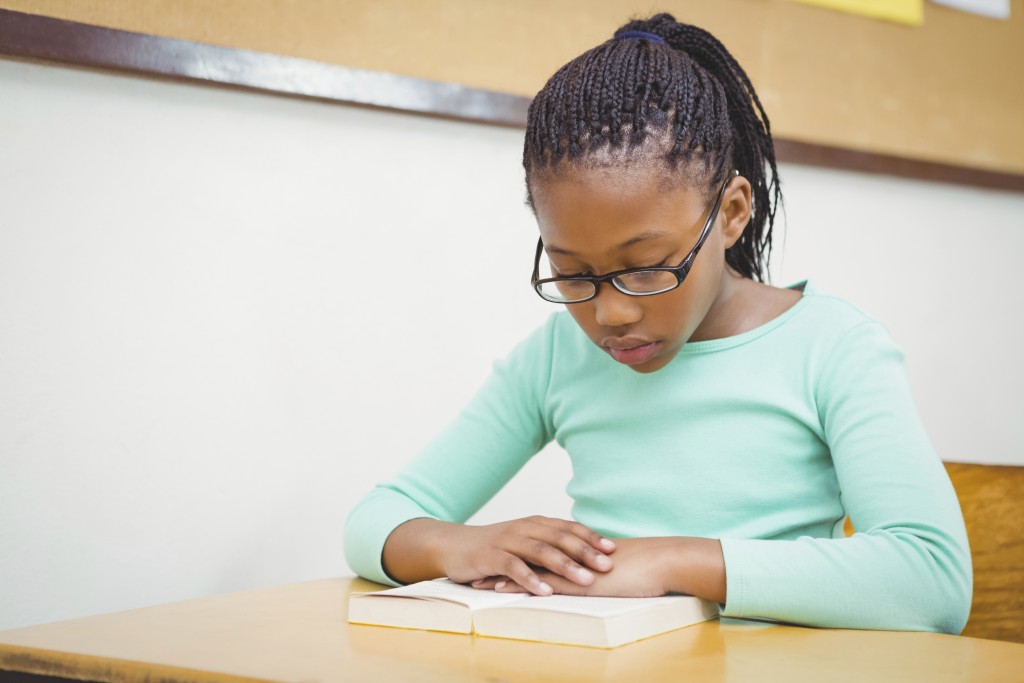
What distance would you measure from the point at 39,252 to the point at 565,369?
600mm

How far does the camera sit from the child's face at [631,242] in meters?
0.91

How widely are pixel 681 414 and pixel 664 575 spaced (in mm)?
256

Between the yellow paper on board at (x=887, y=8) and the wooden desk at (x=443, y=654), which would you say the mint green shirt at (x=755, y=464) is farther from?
the yellow paper on board at (x=887, y=8)

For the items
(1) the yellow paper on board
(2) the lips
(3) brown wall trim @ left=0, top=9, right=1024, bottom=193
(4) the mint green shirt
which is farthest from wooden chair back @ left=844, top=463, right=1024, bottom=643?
(1) the yellow paper on board

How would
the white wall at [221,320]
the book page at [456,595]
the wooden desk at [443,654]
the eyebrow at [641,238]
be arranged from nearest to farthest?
the wooden desk at [443,654] → the book page at [456,595] → the eyebrow at [641,238] → the white wall at [221,320]

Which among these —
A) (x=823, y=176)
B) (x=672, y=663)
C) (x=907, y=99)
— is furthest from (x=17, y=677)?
(x=907, y=99)

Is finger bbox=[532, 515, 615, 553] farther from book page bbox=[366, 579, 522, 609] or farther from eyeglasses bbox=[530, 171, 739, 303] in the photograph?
eyeglasses bbox=[530, 171, 739, 303]

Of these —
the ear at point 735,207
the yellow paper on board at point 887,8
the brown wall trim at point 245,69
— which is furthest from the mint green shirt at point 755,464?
the yellow paper on board at point 887,8

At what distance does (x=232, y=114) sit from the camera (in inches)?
50.8

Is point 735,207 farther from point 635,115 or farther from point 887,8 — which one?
point 887,8

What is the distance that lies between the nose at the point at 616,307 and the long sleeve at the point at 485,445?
0.24 meters

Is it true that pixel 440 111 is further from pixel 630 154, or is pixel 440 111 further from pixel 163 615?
pixel 163 615

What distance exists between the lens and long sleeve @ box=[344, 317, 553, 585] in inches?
44.6

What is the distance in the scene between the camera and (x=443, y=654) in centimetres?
70
